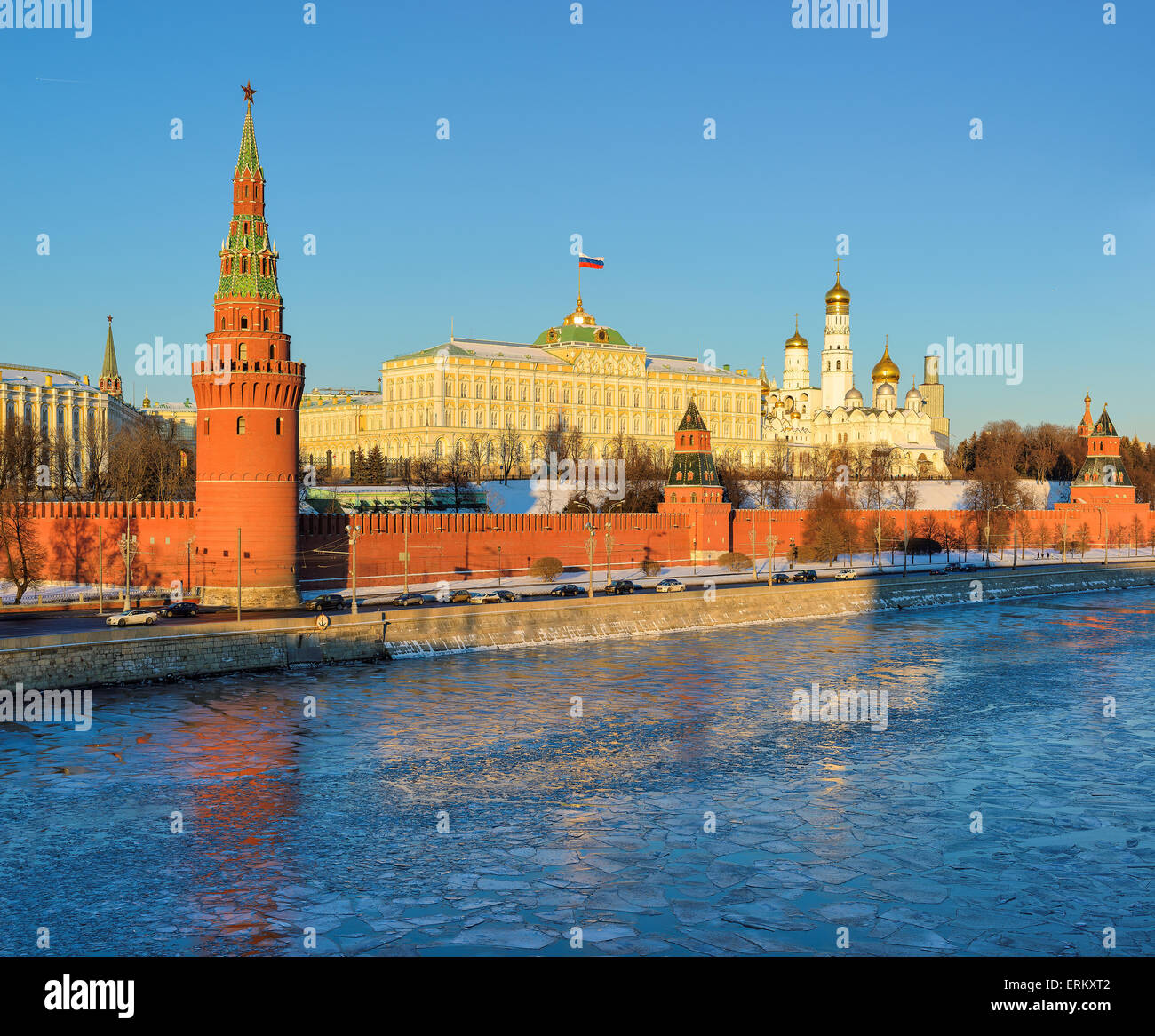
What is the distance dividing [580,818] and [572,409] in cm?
8761

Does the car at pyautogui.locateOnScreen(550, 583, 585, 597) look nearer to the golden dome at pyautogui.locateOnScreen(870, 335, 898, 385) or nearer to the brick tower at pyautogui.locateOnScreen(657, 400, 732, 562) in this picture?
→ the brick tower at pyautogui.locateOnScreen(657, 400, 732, 562)

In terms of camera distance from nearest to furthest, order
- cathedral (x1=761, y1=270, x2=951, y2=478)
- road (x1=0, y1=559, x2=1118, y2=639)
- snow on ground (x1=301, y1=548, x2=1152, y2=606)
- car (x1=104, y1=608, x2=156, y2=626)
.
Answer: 1. road (x1=0, y1=559, x2=1118, y2=639)
2. car (x1=104, y1=608, x2=156, y2=626)
3. snow on ground (x1=301, y1=548, x2=1152, y2=606)
4. cathedral (x1=761, y1=270, x2=951, y2=478)

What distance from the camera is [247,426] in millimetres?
41156

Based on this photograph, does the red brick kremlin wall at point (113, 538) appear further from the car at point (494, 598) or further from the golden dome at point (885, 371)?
the golden dome at point (885, 371)

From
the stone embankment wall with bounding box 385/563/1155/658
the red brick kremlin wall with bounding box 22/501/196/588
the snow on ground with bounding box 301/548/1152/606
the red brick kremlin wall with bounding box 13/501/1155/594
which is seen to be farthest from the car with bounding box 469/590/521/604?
the red brick kremlin wall with bounding box 22/501/196/588

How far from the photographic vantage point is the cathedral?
400 feet

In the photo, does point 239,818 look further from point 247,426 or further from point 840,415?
point 840,415

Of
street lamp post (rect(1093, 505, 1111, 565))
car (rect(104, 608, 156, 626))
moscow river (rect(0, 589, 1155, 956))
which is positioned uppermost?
street lamp post (rect(1093, 505, 1111, 565))

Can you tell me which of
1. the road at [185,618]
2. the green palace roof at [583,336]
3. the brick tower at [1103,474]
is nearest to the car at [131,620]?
the road at [185,618]

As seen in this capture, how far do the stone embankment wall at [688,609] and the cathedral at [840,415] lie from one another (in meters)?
57.9

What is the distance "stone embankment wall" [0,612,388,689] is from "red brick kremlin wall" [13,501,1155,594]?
7.61 meters
